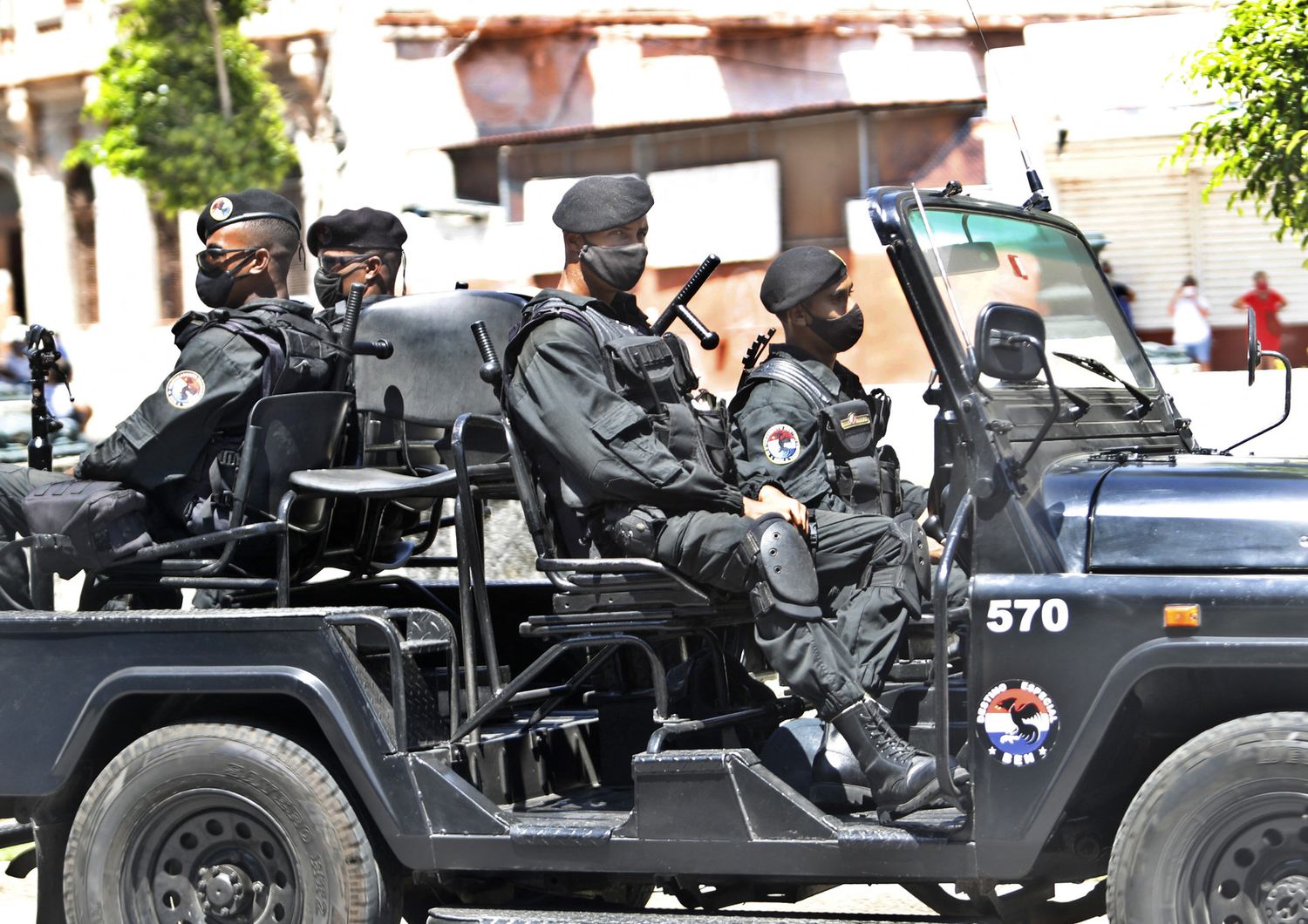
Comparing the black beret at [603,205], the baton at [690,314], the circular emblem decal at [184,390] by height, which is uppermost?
the black beret at [603,205]

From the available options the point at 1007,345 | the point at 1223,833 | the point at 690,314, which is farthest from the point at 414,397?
the point at 1223,833

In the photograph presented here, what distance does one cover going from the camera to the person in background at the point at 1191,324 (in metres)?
16.4

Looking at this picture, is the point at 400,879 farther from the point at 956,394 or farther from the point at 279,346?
the point at 956,394

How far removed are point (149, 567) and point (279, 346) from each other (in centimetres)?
70

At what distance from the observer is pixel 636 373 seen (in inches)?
178

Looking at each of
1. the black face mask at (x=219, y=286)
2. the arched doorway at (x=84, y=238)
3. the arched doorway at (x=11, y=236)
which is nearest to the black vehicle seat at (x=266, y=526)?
the black face mask at (x=219, y=286)

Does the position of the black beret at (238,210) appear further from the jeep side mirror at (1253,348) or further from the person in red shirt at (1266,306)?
the person in red shirt at (1266,306)

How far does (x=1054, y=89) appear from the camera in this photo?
1648 cm

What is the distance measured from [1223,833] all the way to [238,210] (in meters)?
3.22

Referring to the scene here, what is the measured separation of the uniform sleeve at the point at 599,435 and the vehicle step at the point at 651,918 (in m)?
0.96

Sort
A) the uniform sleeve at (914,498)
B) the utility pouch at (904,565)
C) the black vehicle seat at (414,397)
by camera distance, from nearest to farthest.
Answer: the utility pouch at (904,565) → the black vehicle seat at (414,397) → the uniform sleeve at (914,498)

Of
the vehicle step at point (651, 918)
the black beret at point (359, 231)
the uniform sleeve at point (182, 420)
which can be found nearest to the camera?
the vehicle step at point (651, 918)

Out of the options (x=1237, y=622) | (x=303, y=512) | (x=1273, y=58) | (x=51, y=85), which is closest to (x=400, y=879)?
(x=303, y=512)

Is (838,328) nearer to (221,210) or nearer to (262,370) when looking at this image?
(262,370)
